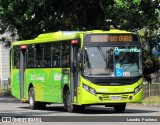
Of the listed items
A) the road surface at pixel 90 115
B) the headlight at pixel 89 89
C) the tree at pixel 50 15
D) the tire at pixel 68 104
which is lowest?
the road surface at pixel 90 115

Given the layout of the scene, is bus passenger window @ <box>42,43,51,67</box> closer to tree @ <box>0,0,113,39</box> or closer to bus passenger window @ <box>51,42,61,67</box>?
bus passenger window @ <box>51,42,61,67</box>

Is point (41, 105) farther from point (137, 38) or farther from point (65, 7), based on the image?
point (65, 7)

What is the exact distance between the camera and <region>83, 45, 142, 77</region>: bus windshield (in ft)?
77.8

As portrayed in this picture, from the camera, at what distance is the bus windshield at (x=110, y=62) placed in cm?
2370

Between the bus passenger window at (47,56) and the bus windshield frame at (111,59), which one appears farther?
the bus passenger window at (47,56)

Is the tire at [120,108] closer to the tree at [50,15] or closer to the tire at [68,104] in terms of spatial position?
the tire at [68,104]

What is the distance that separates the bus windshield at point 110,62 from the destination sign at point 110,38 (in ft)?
1.01

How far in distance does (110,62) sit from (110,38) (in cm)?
94

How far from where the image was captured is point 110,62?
78.2 ft

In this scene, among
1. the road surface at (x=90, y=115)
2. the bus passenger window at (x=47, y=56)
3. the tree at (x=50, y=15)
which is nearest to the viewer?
the road surface at (x=90, y=115)

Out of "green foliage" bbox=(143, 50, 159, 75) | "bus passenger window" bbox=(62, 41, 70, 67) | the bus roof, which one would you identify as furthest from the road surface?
"green foliage" bbox=(143, 50, 159, 75)

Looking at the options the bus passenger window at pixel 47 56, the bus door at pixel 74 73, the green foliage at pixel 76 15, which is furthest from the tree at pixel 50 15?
the bus door at pixel 74 73

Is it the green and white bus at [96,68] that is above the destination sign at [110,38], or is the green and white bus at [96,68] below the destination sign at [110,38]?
below

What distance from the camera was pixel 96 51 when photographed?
23875 mm
